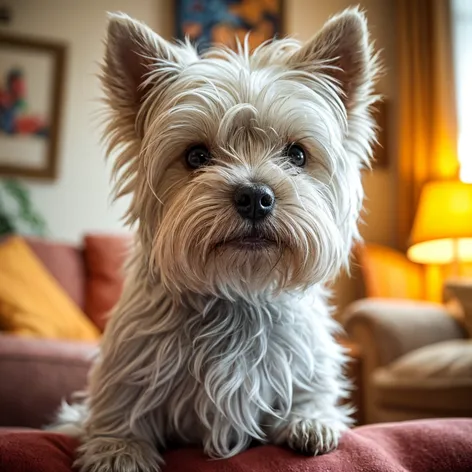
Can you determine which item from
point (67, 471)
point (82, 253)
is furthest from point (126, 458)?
point (82, 253)

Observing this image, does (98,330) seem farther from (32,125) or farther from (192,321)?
(192,321)

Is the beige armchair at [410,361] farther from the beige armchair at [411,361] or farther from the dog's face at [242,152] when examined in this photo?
the dog's face at [242,152]

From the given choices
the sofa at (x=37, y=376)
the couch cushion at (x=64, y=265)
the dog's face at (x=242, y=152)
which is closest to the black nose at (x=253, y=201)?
the dog's face at (x=242, y=152)

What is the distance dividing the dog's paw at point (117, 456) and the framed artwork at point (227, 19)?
346 centimetres

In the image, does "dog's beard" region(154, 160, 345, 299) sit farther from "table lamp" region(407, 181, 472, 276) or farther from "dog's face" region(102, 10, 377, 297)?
"table lamp" region(407, 181, 472, 276)

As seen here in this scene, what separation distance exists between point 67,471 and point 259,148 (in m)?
0.62

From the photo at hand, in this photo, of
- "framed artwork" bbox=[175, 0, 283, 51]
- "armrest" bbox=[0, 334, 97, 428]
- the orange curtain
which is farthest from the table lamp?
"armrest" bbox=[0, 334, 97, 428]

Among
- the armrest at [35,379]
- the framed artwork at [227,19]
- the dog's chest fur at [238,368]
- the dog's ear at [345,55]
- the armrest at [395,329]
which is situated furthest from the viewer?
the framed artwork at [227,19]

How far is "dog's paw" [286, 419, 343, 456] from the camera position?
3.33ft

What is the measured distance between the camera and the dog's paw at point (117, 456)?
98 centimetres

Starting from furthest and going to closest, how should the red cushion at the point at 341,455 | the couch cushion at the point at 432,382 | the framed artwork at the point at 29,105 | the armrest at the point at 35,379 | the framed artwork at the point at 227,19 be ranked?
1. the framed artwork at the point at 227,19
2. the framed artwork at the point at 29,105
3. the couch cushion at the point at 432,382
4. the armrest at the point at 35,379
5. the red cushion at the point at 341,455

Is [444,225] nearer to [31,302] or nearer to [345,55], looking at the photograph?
[31,302]

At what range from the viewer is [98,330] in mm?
3023

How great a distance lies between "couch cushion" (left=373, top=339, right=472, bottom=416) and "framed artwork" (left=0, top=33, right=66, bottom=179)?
250cm
